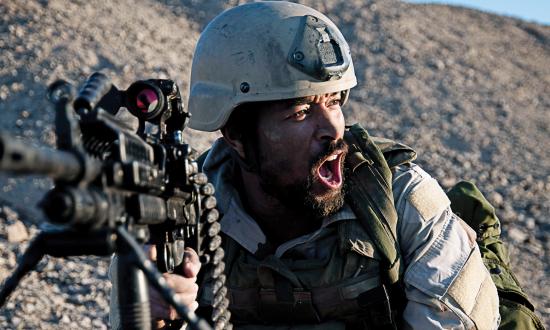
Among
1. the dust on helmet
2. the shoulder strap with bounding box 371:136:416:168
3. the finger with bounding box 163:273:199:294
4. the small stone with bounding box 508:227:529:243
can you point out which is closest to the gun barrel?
the finger with bounding box 163:273:199:294

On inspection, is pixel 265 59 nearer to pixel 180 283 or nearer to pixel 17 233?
pixel 180 283

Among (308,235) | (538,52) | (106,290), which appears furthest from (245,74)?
(538,52)

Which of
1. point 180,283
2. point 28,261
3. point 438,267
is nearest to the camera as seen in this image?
point 28,261

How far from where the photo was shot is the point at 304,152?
4273 millimetres

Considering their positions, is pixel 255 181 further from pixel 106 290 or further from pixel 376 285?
pixel 106 290

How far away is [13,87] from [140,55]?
109 inches

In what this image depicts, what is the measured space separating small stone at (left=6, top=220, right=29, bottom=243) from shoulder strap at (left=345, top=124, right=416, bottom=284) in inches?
182

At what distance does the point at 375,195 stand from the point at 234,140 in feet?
2.76

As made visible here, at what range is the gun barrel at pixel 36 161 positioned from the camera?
2.11 m

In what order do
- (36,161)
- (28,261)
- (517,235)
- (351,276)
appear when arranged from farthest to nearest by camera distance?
(517,235), (351,276), (28,261), (36,161)

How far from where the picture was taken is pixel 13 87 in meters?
11.4

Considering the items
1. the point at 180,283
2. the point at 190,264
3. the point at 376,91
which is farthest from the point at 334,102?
the point at 376,91

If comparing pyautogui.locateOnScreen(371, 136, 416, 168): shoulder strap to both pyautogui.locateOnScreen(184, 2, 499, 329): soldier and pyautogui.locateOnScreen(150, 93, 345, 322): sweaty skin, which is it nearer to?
pyautogui.locateOnScreen(184, 2, 499, 329): soldier

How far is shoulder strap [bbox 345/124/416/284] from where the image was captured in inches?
162
